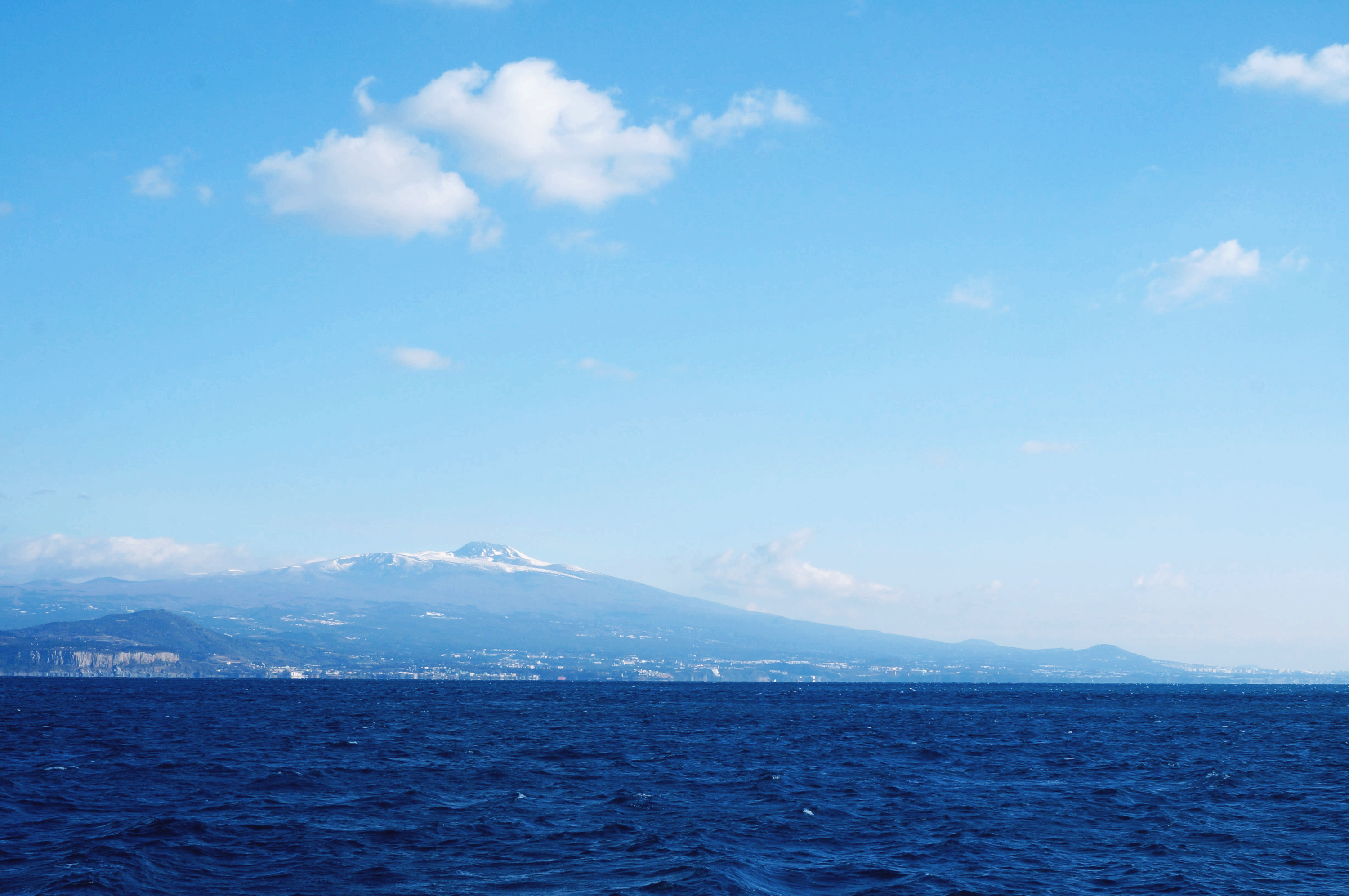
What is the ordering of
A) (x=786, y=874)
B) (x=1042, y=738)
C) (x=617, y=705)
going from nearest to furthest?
(x=786, y=874), (x=1042, y=738), (x=617, y=705)

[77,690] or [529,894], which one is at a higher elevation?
[529,894]

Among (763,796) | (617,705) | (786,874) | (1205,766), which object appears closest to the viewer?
(786,874)

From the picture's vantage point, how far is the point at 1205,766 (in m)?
62.8

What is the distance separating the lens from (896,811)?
4275 centimetres

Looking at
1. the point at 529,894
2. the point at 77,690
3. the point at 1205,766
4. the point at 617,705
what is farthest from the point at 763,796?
the point at 77,690

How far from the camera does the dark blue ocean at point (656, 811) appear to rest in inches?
1171

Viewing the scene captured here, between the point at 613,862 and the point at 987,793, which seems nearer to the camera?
the point at 613,862

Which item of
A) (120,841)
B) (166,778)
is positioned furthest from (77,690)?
(120,841)

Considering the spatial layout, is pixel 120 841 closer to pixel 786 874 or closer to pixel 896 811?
pixel 786 874

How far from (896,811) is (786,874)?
13780 mm

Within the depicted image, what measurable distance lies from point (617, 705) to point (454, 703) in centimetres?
2376

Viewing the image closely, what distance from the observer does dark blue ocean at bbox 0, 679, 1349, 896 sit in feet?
97.6

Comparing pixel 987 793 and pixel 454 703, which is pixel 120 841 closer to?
pixel 987 793

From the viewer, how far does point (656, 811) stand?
41.5 m
